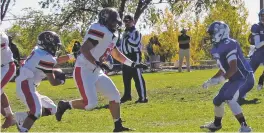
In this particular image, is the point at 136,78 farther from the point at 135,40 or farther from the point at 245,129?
the point at 245,129

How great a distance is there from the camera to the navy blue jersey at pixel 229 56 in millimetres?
8289

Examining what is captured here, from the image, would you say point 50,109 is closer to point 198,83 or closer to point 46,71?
point 46,71

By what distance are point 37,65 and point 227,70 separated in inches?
99.5

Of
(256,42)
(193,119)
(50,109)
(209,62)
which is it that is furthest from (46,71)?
(209,62)

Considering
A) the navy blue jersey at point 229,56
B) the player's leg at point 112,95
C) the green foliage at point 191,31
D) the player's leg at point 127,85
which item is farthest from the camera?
the green foliage at point 191,31

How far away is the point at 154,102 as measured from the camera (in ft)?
42.4

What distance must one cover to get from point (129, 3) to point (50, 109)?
94.4 ft

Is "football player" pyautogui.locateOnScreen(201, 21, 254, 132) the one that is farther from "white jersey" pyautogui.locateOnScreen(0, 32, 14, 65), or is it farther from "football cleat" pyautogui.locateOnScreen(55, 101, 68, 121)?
"white jersey" pyautogui.locateOnScreen(0, 32, 14, 65)

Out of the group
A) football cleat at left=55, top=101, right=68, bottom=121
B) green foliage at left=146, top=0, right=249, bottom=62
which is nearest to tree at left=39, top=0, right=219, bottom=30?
green foliage at left=146, top=0, right=249, bottom=62

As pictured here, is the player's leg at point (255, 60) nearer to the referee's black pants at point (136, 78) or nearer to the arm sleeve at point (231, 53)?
the referee's black pants at point (136, 78)

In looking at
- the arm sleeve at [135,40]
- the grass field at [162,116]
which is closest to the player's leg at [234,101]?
the grass field at [162,116]

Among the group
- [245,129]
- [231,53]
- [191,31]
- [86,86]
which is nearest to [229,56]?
A: [231,53]

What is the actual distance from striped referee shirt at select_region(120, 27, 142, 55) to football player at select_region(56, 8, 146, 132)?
13.7 feet

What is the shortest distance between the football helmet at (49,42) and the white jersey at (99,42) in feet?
1.46
